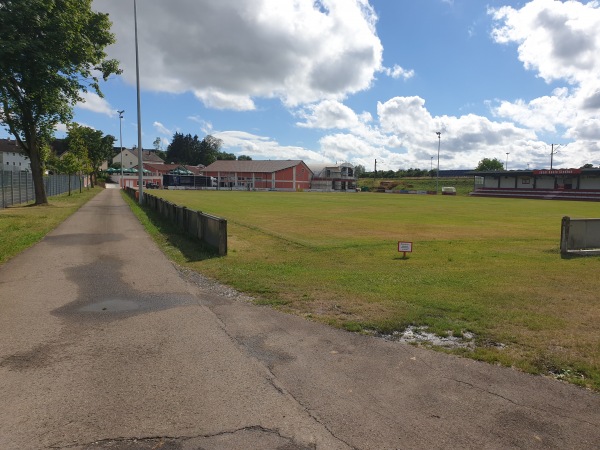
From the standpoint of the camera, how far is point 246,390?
4113mm

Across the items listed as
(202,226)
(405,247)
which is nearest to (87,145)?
(202,226)

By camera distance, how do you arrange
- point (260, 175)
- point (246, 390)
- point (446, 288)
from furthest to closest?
1. point (260, 175)
2. point (446, 288)
3. point (246, 390)

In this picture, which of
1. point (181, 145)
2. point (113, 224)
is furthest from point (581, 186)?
point (181, 145)

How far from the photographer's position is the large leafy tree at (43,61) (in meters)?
19.5

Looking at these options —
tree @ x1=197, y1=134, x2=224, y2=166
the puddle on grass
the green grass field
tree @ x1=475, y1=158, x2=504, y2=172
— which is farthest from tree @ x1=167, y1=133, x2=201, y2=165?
the puddle on grass

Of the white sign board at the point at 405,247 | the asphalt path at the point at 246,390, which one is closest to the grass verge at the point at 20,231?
the asphalt path at the point at 246,390

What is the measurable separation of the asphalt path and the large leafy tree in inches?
704

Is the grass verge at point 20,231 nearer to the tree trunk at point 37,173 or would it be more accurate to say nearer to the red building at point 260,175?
the tree trunk at point 37,173

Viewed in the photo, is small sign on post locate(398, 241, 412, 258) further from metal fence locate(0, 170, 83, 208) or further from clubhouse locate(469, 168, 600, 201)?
clubhouse locate(469, 168, 600, 201)

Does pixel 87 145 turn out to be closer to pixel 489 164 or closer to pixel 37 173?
pixel 37 173

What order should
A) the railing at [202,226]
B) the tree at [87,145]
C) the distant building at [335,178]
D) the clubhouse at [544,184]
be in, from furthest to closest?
1. the distant building at [335,178]
2. the clubhouse at [544,184]
3. the tree at [87,145]
4. the railing at [202,226]

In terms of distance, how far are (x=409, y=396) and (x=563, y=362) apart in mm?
2020

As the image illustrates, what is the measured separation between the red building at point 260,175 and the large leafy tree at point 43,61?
263ft

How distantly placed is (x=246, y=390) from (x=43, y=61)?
22.2 meters
